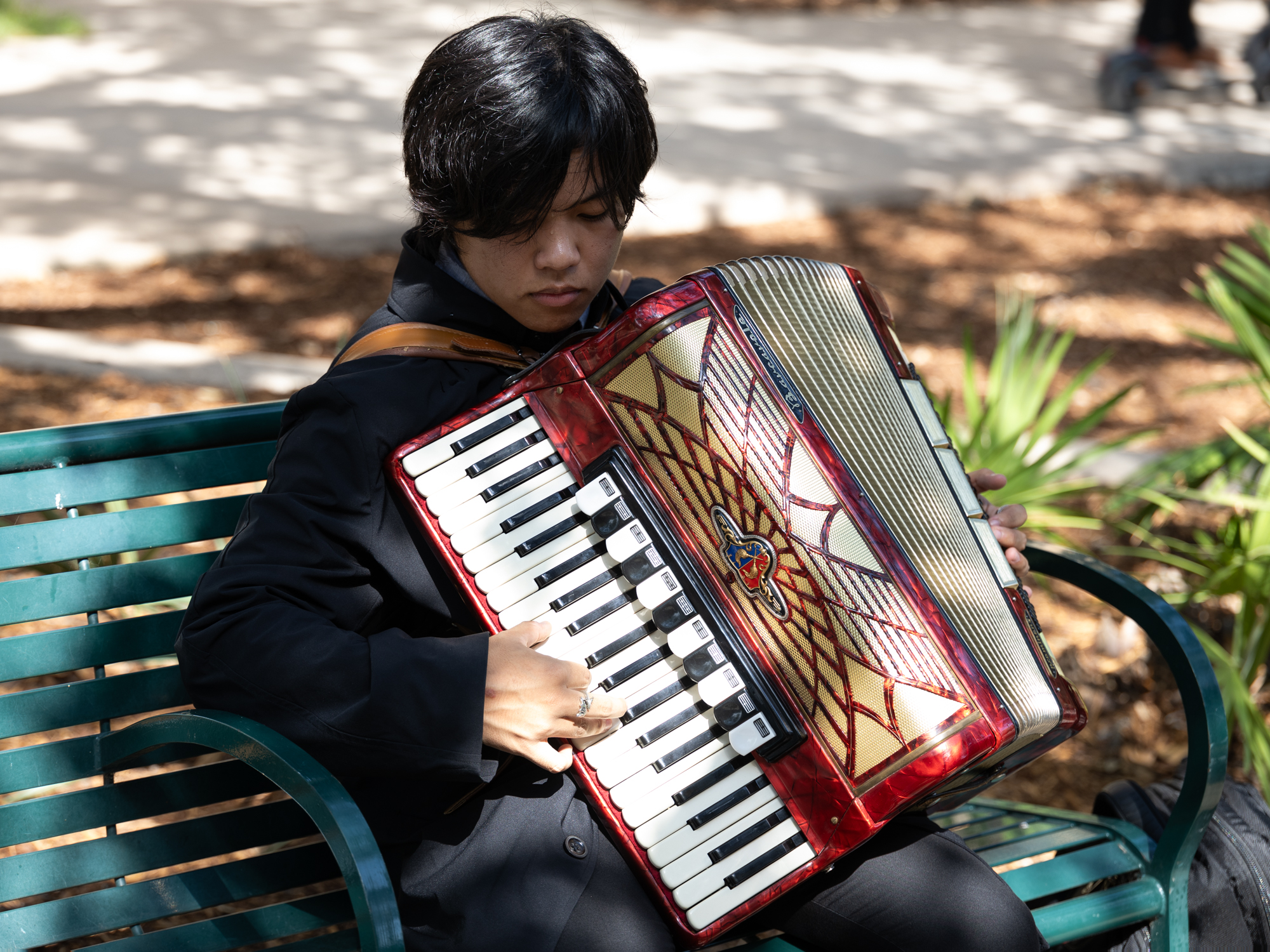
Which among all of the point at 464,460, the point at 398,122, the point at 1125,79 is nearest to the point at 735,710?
the point at 464,460

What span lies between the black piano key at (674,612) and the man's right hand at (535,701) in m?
0.12

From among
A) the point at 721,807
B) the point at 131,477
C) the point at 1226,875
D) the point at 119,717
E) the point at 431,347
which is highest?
the point at 431,347

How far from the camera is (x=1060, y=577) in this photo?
224 cm

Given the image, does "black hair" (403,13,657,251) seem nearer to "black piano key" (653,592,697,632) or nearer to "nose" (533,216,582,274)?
"nose" (533,216,582,274)

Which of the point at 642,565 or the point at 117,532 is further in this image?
the point at 117,532

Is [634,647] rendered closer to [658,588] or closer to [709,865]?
[658,588]

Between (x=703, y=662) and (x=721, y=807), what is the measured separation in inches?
7.4

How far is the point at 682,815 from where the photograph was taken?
1611 mm

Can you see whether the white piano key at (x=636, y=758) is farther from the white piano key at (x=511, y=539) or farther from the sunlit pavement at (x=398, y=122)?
the sunlit pavement at (x=398, y=122)

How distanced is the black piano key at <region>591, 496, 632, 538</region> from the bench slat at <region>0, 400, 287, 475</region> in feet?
2.34

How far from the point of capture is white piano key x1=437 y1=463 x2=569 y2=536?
5.35 feet

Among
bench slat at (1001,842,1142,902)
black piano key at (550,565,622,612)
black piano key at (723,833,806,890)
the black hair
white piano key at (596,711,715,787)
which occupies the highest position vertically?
the black hair

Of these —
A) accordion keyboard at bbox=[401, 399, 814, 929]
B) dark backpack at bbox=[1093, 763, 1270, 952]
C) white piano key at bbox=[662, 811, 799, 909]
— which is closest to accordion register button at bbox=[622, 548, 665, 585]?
accordion keyboard at bbox=[401, 399, 814, 929]

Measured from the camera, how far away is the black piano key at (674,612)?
5.41 feet
